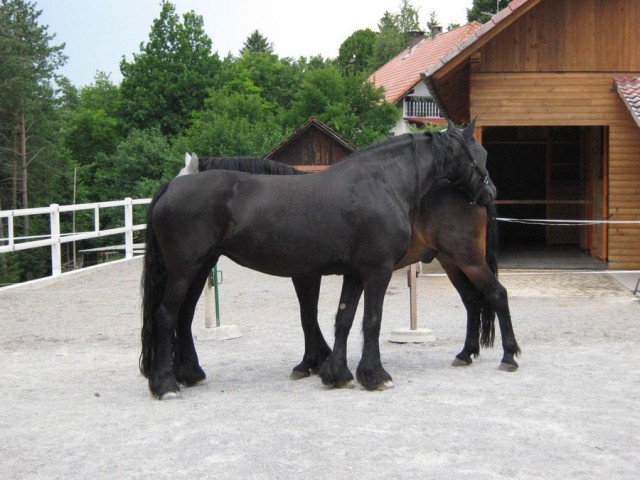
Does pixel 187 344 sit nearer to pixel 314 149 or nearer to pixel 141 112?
pixel 314 149

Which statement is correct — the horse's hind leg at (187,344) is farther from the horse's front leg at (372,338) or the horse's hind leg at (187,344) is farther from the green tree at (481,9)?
the green tree at (481,9)

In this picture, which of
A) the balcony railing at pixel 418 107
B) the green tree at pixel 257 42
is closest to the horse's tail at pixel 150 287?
the balcony railing at pixel 418 107

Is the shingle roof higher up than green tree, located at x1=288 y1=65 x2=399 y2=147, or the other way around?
green tree, located at x1=288 y1=65 x2=399 y2=147

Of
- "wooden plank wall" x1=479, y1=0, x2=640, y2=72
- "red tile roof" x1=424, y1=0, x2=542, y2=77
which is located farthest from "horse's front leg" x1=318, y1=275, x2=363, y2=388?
"wooden plank wall" x1=479, y1=0, x2=640, y2=72

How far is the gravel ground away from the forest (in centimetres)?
2190

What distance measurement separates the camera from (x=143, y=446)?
15.2 feet

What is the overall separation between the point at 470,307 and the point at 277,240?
1880mm

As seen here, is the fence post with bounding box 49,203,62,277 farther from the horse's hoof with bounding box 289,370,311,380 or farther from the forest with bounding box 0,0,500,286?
the forest with bounding box 0,0,500,286

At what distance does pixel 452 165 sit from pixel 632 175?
8.68 meters

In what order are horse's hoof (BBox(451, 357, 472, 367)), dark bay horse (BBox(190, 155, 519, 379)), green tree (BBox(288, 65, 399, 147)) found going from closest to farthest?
dark bay horse (BBox(190, 155, 519, 379)) < horse's hoof (BBox(451, 357, 472, 367)) < green tree (BBox(288, 65, 399, 147))

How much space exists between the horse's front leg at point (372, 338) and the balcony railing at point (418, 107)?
39.9 metres

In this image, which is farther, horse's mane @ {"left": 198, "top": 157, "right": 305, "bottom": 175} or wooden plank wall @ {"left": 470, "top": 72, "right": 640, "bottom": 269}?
wooden plank wall @ {"left": 470, "top": 72, "right": 640, "bottom": 269}

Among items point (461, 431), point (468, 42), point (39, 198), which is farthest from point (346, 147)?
point (39, 198)

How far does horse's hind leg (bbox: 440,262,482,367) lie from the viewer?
270 inches
